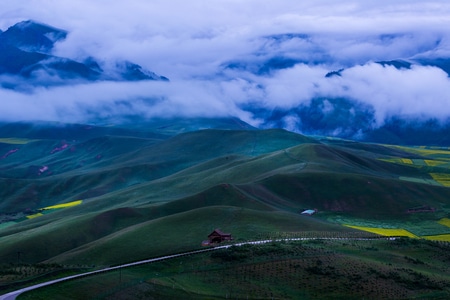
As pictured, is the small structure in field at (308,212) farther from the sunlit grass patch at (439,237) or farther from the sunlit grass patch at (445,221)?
the sunlit grass patch at (445,221)

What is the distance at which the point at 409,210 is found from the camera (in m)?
165

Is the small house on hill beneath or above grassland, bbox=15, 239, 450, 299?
above

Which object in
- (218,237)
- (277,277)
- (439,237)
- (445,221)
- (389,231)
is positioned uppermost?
(218,237)

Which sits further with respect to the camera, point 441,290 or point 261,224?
point 261,224

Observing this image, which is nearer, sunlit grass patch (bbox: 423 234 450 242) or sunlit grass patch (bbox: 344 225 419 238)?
sunlit grass patch (bbox: 423 234 450 242)

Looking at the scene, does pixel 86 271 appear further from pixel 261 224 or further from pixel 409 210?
pixel 409 210

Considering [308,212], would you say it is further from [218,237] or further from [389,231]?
[218,237]

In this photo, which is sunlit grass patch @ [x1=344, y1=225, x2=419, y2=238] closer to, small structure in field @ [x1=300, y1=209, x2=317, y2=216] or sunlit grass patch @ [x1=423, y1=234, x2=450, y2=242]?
sunlit grass patch @ [x1=423, y1=234, x2=450, y2=242]

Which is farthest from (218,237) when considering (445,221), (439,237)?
(445,221)

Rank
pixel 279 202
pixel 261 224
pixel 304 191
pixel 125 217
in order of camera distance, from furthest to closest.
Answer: pixel 304 191, pixel 279 202, pixel 125 217, pixel 261 224

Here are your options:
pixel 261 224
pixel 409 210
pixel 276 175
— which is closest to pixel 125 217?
pixel 261 224

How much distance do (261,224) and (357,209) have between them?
167 feet

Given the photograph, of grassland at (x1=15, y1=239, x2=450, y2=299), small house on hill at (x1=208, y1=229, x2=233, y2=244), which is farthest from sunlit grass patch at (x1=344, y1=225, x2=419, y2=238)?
small house on hill at (x1=208, y1=229, x2=233, y2=244)

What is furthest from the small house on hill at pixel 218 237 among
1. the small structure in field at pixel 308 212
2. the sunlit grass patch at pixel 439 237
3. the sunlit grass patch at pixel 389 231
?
the small structure in field at pixel 308 212
